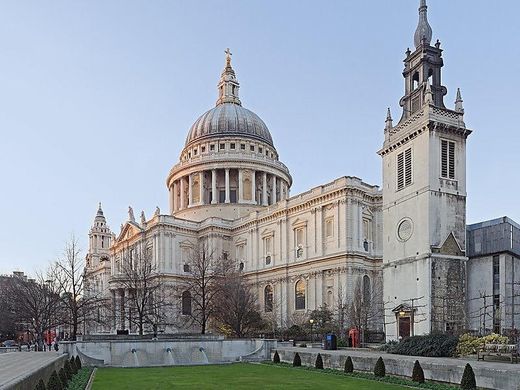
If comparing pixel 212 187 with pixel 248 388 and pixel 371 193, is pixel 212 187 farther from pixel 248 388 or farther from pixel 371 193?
pixel 248 388

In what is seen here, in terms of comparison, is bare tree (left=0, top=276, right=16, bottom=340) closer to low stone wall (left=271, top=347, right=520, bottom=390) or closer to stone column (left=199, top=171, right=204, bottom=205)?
stone column (left=199, top=171, right=204, bottom=205)

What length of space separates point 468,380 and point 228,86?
99.5 metres

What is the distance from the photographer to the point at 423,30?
44062 mm

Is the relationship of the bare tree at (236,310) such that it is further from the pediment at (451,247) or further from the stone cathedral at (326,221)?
the pediment at (451,247)

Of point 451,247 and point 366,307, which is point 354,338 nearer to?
point 451,247

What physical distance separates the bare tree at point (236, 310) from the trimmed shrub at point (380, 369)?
34706 millimetres

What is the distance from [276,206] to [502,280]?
144 ft

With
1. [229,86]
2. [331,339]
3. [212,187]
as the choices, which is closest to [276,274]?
[212,187]

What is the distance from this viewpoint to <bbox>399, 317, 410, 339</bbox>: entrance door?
132 feet

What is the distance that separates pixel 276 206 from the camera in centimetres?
8062

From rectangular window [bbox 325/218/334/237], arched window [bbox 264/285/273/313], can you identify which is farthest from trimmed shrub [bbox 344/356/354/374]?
A: arched window [bbox 264/285/273/313]

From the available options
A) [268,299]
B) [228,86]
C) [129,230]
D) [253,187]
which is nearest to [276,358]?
[268,299]

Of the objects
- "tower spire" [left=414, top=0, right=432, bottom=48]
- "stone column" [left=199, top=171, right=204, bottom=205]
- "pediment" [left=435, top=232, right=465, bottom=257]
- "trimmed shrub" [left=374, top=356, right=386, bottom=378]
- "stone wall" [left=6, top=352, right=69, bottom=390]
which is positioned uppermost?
"tower spire" [left=414, top=0, right=432, bottom=48]

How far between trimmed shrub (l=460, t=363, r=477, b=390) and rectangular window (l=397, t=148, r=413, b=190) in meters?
22.8
